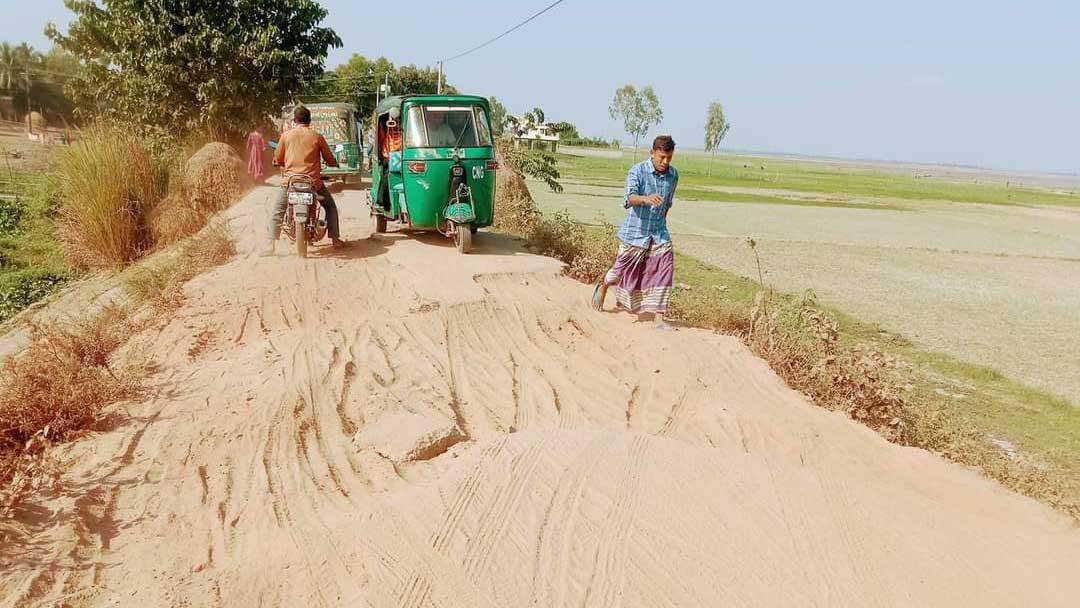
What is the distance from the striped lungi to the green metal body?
2.56m

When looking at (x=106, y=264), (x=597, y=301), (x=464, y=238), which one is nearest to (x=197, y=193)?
(x=106, y=264)

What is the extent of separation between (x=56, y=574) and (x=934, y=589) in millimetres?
4287

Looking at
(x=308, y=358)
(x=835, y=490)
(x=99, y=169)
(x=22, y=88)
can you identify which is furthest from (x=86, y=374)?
(x=22, y=88)

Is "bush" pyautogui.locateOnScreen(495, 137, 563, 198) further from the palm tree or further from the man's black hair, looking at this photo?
the palm tree

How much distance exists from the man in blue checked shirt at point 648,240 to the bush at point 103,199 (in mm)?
8397

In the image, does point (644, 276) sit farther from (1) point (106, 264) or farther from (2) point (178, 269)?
(1) point (106, 264)

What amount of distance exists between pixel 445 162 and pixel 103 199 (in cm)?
594

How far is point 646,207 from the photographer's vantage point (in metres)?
7.28

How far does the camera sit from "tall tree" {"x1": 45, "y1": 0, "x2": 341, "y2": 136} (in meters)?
18.9

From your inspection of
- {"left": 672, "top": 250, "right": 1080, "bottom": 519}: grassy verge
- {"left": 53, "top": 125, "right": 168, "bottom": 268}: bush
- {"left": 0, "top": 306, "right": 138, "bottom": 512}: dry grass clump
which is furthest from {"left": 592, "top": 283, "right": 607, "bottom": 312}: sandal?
{"left": 53, "top": 125, "right": 168, "bottom": 268}: bush

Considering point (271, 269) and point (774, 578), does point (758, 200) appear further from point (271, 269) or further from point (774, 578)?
point (774, 578)

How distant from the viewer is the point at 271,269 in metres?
8.09

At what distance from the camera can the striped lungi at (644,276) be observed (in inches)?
289

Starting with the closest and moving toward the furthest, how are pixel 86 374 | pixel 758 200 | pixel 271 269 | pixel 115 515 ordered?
1. pixel 115 515
2. pixel 86 374
3. pixel 271 269
4. pixel 758 200
